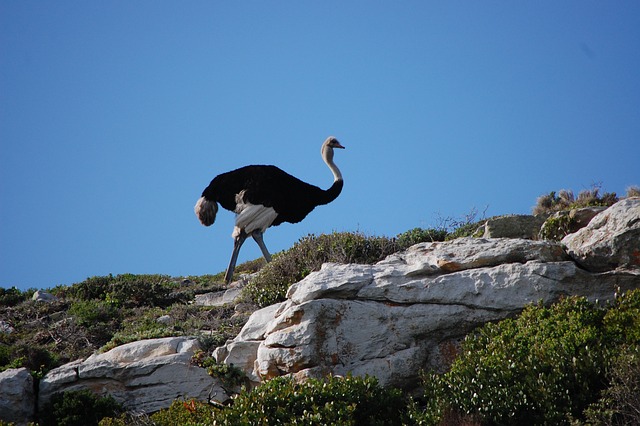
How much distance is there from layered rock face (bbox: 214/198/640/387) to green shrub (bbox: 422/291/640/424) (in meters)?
0.50

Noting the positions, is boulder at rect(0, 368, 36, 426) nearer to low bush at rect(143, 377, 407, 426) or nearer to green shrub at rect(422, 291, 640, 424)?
low bush at rect(143, 377, 407, 426)

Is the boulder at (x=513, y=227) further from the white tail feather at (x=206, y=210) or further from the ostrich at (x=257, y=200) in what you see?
the white tail feather at (x=206, y=210)

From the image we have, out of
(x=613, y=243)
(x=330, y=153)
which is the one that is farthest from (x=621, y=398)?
(x=330, y=153)

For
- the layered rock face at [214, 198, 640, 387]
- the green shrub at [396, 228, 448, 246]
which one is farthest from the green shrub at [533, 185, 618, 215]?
the layered rock face at [214, 198, 640, 387]

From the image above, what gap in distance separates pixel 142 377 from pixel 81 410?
34.3 inches

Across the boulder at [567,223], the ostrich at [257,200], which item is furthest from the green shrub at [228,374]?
the ostrich at [257,200]

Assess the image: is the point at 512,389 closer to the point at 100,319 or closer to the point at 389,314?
the point at 389,314

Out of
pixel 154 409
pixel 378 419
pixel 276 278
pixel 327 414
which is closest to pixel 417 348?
pixel 378 419

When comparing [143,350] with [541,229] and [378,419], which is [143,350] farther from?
[541,229]

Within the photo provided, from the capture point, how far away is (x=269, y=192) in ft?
56.6

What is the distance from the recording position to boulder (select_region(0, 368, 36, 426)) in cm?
1028

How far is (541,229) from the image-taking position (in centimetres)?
1249

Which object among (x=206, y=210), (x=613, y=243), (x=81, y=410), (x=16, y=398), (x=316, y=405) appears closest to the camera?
(x=316, y=405)

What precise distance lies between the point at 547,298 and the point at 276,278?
17.2 ft
